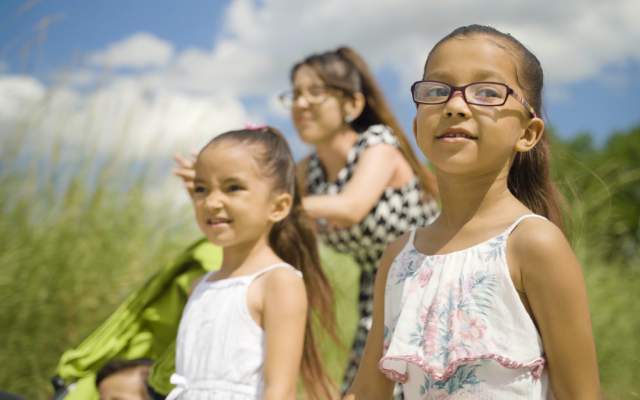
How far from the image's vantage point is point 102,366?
2754 millimetres

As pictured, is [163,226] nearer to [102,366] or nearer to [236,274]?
[102,366]

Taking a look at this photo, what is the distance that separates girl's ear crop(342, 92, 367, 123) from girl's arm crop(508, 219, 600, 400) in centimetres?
208

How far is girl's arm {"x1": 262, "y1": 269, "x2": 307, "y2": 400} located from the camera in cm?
213

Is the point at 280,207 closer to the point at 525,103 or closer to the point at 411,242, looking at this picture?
the point at 411,242

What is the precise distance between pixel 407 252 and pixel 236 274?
0.79 metres

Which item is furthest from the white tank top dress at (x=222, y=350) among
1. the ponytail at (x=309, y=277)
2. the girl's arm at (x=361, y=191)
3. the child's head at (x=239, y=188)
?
the girl's arm at (x=361, y=191)

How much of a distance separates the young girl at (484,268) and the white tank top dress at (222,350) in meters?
0.56

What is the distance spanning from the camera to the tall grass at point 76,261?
4223 millimetres

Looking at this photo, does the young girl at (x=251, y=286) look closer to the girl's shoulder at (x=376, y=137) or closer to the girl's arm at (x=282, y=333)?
the girl's arm at (x=282, y=333)

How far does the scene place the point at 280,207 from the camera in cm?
255

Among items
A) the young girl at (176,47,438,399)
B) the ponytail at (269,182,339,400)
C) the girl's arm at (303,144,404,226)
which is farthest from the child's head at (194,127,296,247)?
the young girl at (176,47,438,399)

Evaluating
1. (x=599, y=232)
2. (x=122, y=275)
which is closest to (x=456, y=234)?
(x=122, y=275)

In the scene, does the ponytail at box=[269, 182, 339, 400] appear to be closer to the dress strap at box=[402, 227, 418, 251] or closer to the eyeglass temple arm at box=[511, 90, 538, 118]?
the dress strap at box=[402, 227, 418, 251]

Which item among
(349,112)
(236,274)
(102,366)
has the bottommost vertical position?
(102,366)
